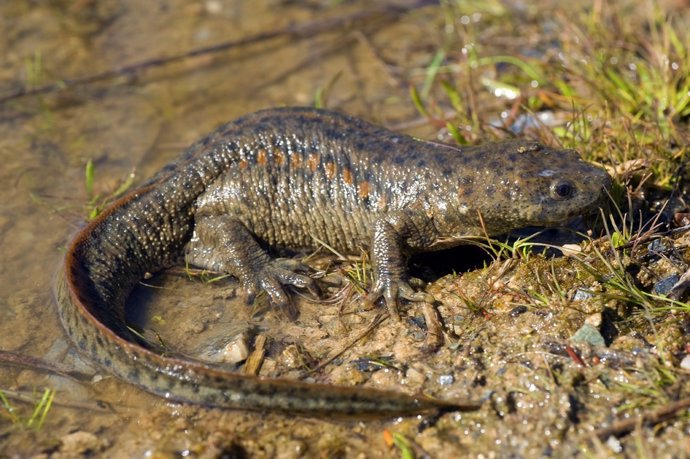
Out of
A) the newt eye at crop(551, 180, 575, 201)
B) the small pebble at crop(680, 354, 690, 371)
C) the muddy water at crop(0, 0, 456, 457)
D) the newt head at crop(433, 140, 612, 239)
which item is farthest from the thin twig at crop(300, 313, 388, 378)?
the small pebble at crop(680, 354, 690, 371)

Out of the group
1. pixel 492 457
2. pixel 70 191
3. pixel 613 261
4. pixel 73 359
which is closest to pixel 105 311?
pixel 73 359

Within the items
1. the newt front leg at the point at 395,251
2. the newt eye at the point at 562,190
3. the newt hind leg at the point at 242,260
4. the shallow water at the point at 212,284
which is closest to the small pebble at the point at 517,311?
the shallow water at the point at 212,284

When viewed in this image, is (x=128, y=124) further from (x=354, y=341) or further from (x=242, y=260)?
(x=354, y=341)

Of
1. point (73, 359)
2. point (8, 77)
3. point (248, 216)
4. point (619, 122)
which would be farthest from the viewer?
point (8, 77)

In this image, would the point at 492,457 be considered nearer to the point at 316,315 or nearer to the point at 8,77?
the point at 316,315

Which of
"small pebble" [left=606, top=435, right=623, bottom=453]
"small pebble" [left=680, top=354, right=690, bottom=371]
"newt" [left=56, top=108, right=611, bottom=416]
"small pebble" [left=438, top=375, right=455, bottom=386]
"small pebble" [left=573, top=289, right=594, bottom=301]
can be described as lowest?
"small pebble" [left=606, top=435, right=623, bottom=453]

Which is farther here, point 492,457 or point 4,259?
point 4,259

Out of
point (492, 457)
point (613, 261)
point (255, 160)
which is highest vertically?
point (255, 160)

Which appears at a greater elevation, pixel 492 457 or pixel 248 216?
pixel 248 216

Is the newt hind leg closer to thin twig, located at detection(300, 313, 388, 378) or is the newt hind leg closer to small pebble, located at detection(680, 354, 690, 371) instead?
thin twig, located at detection(300, 313, 388, 378)
